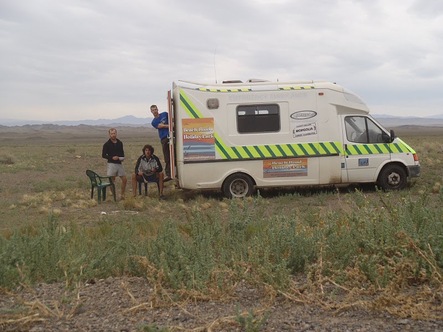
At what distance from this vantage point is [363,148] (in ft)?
40.7

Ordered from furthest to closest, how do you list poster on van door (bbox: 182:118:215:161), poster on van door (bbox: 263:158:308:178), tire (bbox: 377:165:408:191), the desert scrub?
the desert scrub < tire (bbox: 377:165:408:191) < poster on van door (bbox: 263:158:308:178) < poster on van door (bbox: 182:118:215:161)

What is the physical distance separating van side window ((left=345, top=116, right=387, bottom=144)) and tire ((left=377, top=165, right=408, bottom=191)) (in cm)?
71

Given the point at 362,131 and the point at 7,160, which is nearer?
the point at 362,131

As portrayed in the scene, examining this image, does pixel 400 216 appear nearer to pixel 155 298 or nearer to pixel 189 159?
pixel 155 298

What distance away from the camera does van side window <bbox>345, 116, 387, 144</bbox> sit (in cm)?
1234

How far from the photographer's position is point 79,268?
4977 millimetres

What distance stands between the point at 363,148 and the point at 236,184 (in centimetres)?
312

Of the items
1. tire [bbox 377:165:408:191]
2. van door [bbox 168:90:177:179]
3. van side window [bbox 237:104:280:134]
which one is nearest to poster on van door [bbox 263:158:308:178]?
van side window [bbox 237:104:280:134]

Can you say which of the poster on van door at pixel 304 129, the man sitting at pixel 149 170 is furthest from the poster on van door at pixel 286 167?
the man sitting at pixel 149 170

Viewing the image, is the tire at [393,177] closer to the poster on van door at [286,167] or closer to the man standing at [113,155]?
the poster on van door at [286,167]

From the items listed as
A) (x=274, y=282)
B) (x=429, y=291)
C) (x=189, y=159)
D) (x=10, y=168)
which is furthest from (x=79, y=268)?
(x=10, y=168)

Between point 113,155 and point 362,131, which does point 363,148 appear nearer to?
point 362,131

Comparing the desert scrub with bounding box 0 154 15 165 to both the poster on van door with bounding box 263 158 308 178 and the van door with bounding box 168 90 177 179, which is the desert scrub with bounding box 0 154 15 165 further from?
the poster on van door with bounding box 263 158 308 178

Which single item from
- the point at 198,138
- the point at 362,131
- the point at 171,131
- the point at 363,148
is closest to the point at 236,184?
the point at 198,138
